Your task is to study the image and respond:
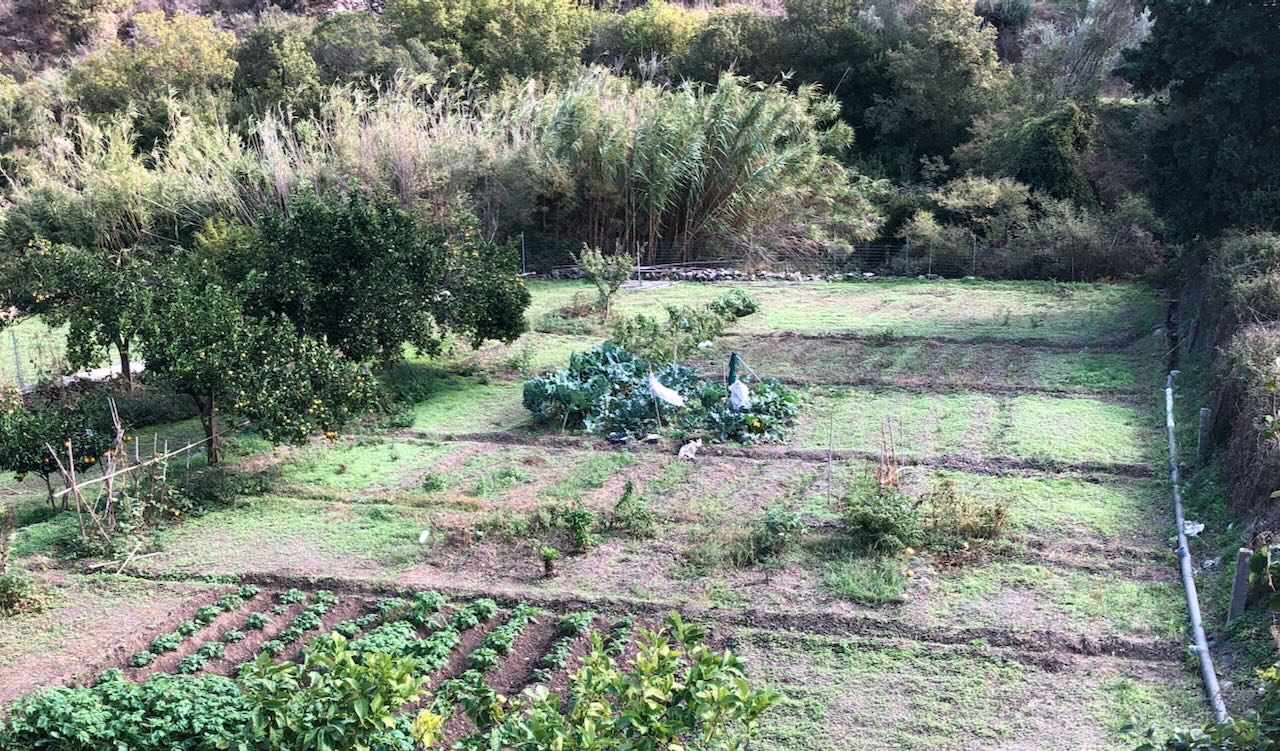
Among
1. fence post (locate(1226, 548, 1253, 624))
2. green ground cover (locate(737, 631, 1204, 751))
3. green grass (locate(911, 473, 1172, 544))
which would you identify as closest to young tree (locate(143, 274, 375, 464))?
green ground cover (locate(737, 631, 1204, 751))

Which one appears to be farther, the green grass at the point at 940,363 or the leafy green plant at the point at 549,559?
the green grass at the point at 940,363

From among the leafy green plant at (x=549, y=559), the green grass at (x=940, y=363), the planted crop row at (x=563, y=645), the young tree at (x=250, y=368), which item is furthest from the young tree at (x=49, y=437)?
the green grass at (x=940, y=363)

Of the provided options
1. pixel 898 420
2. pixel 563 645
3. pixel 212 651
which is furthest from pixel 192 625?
pixel 898 420

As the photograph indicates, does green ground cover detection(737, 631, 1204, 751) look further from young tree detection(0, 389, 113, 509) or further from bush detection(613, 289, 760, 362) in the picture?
bush detection(613, 289, 760, 362)

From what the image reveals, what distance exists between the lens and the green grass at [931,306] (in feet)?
48.5

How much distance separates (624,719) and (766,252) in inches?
677

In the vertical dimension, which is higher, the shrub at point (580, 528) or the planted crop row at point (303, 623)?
the shrub at point (580, 528)

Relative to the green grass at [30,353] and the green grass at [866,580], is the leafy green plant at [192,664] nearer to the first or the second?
the green grass at [866,580]

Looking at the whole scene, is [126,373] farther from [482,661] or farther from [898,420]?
[898,420]

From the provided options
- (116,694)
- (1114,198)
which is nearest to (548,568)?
(116,694)

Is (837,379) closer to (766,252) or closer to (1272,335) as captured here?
(1272,335)

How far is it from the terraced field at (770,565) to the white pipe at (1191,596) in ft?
0.37

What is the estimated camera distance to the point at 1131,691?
18.6 ft

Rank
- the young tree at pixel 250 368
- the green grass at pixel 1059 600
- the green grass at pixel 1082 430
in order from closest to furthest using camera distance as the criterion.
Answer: the green grass at pixel 1059 600 → the young tree at pixel 250 368 → the green grass at pixel 1082 430
